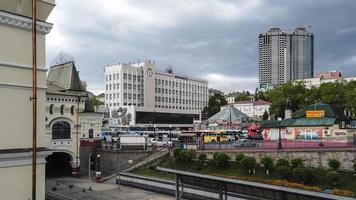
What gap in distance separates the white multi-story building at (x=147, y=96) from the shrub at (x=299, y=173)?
266ft

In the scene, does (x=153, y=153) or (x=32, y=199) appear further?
(x=153, y=153)

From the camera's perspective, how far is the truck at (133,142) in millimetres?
48075

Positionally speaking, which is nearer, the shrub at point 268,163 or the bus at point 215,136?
the shrub at point 268,163

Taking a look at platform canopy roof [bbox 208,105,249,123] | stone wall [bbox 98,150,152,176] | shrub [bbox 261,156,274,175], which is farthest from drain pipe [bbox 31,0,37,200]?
platform canopy roof [bbox 208,105,249,123]

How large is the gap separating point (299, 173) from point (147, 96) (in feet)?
320

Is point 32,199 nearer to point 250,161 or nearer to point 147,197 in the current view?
point 147,197

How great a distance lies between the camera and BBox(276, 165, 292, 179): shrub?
30.8m

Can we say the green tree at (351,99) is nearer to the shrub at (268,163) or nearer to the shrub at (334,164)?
the shrub at (334,164)

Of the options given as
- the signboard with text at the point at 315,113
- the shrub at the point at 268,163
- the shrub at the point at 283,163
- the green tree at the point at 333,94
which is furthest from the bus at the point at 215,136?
the green tree at the point at 333,94

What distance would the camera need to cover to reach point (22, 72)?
12.8 m

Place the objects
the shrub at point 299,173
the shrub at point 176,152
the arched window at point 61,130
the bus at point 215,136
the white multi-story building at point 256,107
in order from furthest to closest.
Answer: the white multi-story building at point 256,107, the bus at point 215,136, the arched window at point 61,130, the shrub at point 176,152, the shrub at point 299,173

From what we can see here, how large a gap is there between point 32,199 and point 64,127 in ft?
106

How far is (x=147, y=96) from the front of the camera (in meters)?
126

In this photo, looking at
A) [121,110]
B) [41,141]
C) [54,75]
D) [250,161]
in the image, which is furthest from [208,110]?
[41,141]
